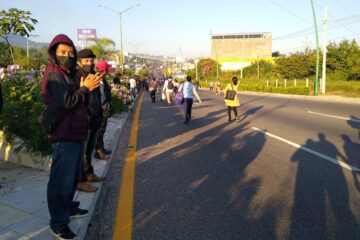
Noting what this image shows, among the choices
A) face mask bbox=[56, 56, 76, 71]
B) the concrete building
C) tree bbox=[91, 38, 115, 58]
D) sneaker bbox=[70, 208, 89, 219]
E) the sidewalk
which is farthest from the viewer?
the concrete building

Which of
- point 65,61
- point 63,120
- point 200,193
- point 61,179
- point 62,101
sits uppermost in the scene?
point 65,61

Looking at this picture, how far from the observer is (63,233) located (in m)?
3.64

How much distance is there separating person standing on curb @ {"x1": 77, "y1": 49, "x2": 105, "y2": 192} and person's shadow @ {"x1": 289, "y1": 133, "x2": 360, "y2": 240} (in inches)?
102

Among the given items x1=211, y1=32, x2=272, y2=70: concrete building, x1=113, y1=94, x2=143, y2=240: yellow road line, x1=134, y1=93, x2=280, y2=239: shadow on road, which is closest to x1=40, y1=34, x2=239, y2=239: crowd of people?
x1=113, y1=94, x2=143, y2=240: yellow road line

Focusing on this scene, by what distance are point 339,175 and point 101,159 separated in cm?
401

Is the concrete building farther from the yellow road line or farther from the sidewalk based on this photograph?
the sidewalk

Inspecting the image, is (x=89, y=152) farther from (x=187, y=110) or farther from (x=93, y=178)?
A: (x=187, y=110)

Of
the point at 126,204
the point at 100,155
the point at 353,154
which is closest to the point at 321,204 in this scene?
the point at 126,204

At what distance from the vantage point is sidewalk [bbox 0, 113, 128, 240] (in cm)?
384

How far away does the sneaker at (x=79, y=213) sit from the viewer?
165 inches

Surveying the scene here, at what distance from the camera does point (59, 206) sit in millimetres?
3668

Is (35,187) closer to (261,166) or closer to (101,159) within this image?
(101,159)

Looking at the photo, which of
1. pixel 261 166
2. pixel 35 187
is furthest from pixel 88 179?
pixel 261 166

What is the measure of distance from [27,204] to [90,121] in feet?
4.83
